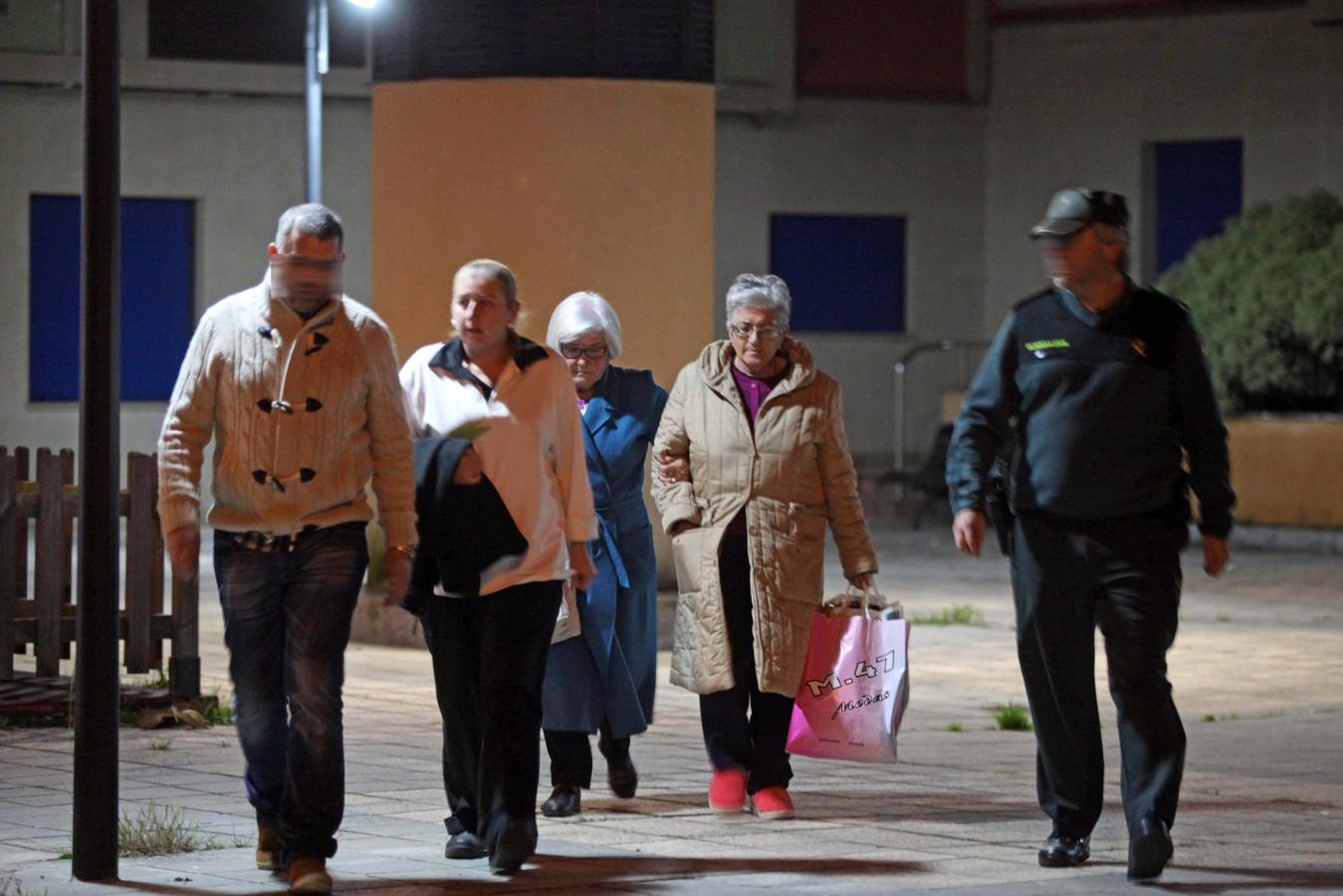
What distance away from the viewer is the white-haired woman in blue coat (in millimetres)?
8461

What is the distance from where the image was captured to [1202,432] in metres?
7.23

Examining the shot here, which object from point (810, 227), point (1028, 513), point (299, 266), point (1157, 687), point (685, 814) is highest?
point (810, 227)

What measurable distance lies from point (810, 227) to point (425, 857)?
2140cm

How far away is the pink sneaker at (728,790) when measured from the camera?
845 cm

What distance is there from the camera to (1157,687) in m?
7.24

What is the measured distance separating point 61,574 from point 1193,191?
19.2 meters

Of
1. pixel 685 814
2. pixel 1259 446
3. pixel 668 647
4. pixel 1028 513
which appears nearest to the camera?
pixel 1028 513

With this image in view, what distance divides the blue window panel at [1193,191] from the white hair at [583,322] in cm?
1994

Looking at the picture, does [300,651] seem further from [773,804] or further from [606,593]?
[773,804]

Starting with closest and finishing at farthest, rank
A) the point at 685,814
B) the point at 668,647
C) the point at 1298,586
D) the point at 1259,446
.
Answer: the point at 685,814 → the point at 668,647 → the point at 1298,586 → the point at 1259,446

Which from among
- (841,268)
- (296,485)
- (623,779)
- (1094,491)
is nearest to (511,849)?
(296,485)

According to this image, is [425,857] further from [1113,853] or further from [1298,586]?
[1298,586]

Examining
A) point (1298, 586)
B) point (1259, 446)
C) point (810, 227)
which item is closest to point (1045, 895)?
point (1298, 586)

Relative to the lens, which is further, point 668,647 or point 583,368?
point 668,647
